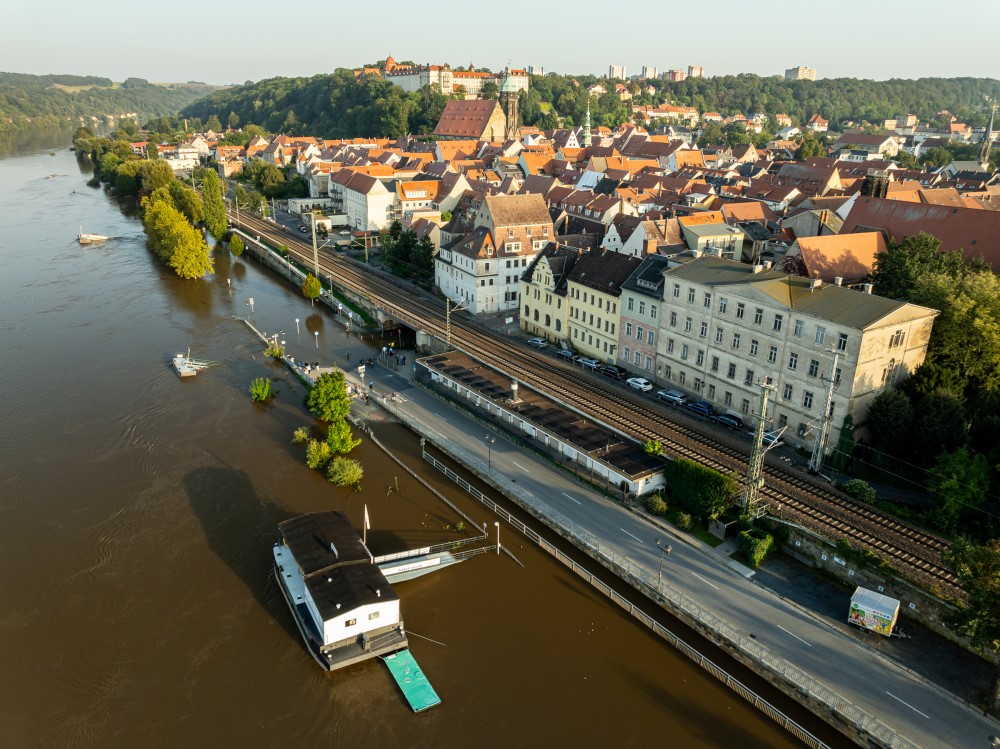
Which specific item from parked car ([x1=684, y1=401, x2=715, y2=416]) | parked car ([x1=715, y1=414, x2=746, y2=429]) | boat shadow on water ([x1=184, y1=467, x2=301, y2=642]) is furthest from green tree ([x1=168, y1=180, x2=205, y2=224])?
parked car ([x1=715, y1=414, x2=746, y2=429])

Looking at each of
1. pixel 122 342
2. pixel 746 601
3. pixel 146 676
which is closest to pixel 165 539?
pixel 146 676

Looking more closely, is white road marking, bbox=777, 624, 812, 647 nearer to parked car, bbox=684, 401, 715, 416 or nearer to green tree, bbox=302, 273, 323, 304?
parked car, bbox=684, 401, 715, 416

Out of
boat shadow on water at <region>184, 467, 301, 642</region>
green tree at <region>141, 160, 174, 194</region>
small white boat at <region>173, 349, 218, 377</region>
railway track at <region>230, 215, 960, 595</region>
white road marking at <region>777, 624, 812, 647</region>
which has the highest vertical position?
green tree at <region>141, 160, 174, 194</region>

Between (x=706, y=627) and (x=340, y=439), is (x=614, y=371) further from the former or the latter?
(x=706, y=627)

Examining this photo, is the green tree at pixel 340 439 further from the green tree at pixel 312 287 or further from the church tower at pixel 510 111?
the church tower at pixel 510 111

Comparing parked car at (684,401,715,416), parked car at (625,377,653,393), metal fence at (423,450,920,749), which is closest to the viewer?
metal fence at (423,450,920,749)

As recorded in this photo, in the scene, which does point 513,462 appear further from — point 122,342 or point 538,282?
point 122,342
